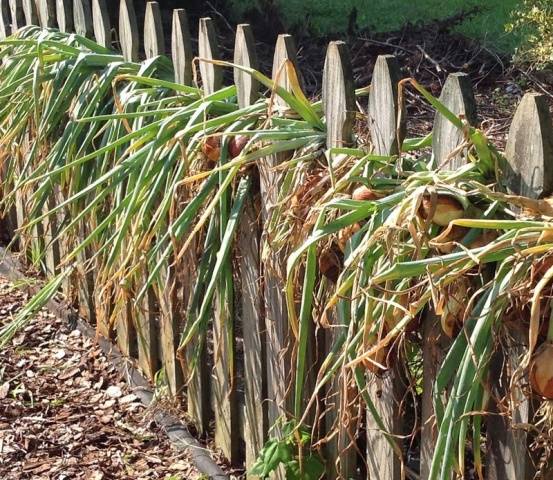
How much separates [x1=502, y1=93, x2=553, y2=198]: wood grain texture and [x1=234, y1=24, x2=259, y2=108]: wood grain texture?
0.84m

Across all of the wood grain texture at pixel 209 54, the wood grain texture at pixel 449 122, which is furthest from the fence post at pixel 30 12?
the wood grain texture at pixel 449 122

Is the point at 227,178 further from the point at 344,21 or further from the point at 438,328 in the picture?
the point at 344,21

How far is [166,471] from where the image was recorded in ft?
9.29

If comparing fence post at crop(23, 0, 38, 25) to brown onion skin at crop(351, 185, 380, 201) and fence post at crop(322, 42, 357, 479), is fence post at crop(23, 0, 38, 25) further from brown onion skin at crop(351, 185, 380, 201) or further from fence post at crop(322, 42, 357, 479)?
brown onion skin at crop(351, 185, 380, 201)

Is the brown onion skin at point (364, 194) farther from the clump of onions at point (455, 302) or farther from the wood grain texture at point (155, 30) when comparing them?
the wood grain texture at point (155, 30)

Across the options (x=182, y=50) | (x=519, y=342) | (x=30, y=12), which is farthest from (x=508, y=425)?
(x=30, y=12)

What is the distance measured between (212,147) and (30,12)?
1.87 m

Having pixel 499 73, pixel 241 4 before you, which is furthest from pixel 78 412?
pixel 241 4

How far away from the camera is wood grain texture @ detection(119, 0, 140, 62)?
121 inches

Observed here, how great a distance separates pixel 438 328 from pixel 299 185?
0.43m

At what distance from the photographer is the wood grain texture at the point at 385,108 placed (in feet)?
6.26

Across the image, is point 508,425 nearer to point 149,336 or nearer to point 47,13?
point 149,336

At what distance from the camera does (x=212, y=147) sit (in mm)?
2387

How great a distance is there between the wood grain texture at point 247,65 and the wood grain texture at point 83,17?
118 cm
